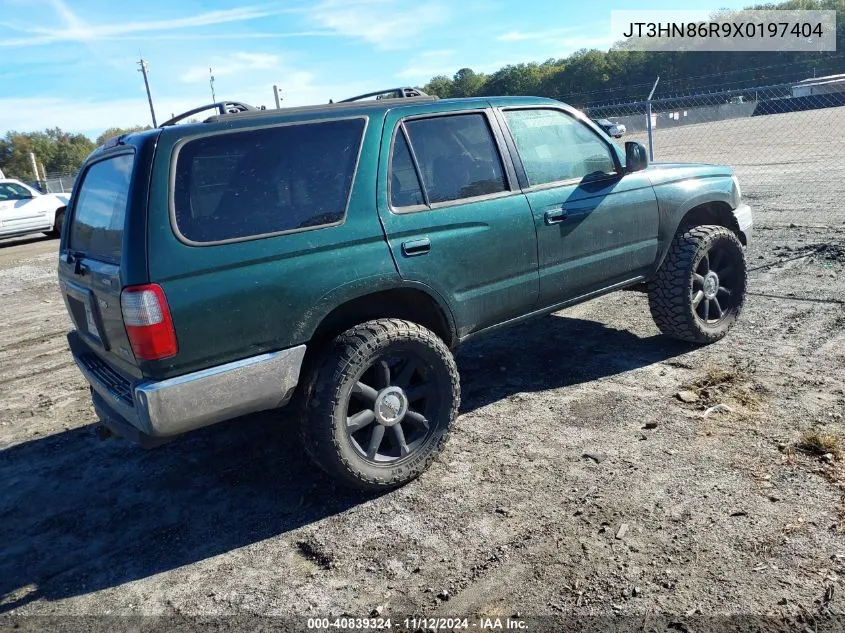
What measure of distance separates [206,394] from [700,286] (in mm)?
3556

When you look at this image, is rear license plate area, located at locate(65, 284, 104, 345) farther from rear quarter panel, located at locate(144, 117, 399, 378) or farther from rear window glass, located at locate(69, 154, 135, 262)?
rear quarter panel, located at locate(144, 117, 399, 378)

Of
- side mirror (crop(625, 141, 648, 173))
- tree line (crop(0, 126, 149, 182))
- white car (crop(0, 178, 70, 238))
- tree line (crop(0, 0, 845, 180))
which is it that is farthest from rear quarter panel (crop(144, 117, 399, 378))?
tree line (crop(0, 126, 149, 182))

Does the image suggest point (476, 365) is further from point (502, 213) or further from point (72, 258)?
point (72, 258)

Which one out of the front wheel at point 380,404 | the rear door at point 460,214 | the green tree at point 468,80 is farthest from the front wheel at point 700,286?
the green tree at point 468,80

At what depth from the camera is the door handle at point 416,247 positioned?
3.43m

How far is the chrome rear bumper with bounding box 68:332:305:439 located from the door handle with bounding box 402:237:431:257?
72 cm

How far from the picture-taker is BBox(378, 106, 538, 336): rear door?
3.49 meters

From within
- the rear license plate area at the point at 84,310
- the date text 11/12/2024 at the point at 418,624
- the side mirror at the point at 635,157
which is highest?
the side mirror at the point at 635,157

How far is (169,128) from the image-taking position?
2994 millimetres

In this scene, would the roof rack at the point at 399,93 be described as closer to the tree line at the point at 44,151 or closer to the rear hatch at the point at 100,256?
the rear hatch at the point at 100,256

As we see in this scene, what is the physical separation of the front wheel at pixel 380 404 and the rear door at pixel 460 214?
34 cm

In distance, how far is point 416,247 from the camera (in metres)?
3.46

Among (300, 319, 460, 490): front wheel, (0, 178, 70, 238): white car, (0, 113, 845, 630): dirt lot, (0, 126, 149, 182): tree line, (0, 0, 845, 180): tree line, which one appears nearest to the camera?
(0, 113, 845, 630): dirt lot

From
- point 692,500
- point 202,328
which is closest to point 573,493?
point 692,500
